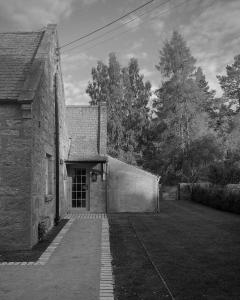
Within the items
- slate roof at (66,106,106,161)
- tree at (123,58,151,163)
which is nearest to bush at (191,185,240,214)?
slate roof at (66,106,106,161)

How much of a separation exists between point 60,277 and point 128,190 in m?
13.6

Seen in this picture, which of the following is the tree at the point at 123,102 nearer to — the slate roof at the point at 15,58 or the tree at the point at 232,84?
the tree at the point at 232,84

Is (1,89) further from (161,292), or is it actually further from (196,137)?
(196,137)

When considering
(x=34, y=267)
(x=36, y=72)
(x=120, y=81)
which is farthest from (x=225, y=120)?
(x=34, y=267)

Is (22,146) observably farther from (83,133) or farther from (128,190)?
(83,133)

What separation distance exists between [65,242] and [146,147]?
32503mm

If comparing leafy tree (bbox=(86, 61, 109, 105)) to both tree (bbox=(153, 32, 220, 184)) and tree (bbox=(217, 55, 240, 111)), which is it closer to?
tree (bbox=(153, 32, 220, 184))

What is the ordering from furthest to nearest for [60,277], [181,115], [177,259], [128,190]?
[181,115]
[128,190]
[177,259]
[60,277]

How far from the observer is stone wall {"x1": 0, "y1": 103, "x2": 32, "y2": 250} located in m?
10.4

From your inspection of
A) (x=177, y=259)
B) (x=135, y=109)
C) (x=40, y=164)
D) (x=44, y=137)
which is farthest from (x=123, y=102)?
(x=177, y=259)

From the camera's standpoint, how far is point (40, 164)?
12117mm

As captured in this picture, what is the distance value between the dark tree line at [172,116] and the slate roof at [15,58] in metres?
21.1

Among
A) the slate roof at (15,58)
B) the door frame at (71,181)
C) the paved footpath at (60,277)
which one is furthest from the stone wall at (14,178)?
the door frame at (71,181)

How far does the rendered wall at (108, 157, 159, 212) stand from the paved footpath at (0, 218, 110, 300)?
980 cm
